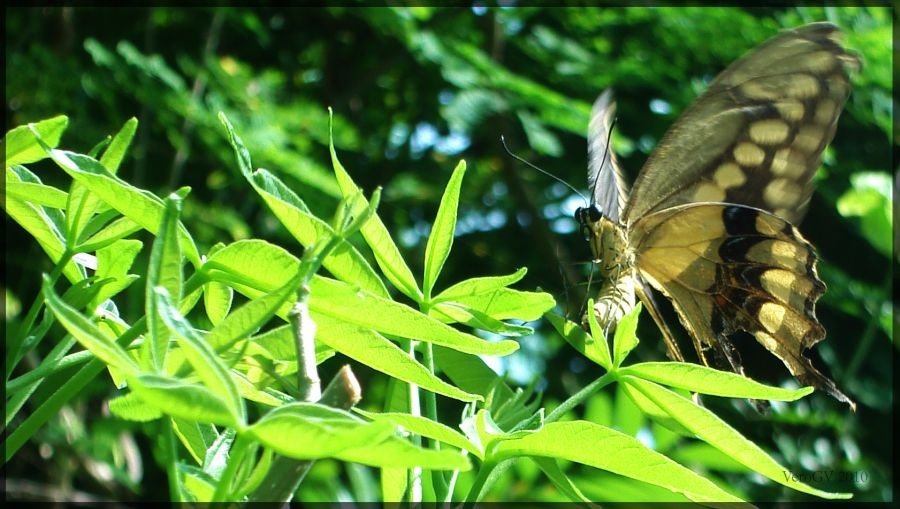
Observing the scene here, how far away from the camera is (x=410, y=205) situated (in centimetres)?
297

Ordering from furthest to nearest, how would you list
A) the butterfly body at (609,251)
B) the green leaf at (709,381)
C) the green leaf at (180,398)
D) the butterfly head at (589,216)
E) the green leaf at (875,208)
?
the green leaf at (875,208) → the butterfly head at (589,216) → the butterfly body at (609,251) → the green leaf at (709,381) → the green leaf at (180,398)

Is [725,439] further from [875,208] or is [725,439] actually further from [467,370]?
[875,208]

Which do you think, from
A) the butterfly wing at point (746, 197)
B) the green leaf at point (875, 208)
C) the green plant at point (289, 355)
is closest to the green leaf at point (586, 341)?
the green plant at point (289, 355)

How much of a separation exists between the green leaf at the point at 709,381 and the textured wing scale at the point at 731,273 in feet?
2.00

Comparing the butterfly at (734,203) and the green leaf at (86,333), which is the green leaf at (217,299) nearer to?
the green leaf at (86,333)

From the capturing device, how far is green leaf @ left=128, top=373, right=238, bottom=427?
391 millimetres

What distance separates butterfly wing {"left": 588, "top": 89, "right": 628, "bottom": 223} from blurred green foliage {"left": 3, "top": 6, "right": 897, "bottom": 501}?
2.85 feet

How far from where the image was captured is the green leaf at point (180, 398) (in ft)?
1.28

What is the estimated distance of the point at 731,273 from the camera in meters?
1.41

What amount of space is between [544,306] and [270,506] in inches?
12.7

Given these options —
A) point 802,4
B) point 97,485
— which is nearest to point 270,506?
point 97,485

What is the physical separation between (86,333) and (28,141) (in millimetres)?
244

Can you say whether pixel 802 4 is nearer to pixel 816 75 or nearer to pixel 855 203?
pixel 855 203

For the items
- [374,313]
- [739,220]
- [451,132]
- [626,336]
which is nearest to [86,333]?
[374,313]
